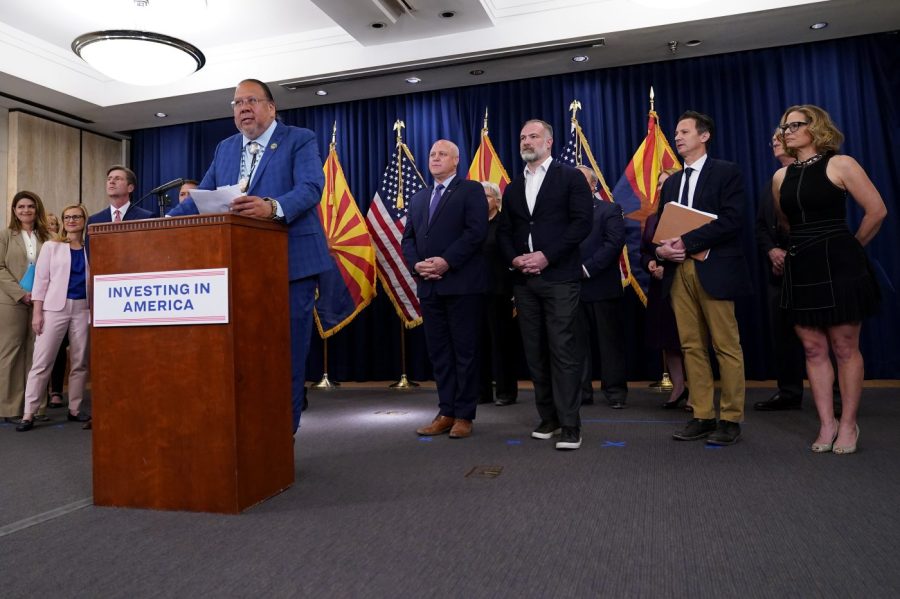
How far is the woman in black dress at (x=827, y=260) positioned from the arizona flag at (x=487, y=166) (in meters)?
3.44

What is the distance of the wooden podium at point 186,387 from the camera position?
1959 mm

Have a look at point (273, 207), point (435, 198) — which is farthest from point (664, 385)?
point (273, 207)

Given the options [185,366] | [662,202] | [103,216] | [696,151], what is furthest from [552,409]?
[103,216]

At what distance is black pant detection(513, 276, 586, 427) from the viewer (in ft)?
9.30

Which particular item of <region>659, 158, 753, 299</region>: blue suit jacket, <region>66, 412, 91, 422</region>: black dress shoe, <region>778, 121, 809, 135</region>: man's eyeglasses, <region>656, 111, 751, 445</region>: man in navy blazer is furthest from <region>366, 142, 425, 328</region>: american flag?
<region>778, 121, 809, 135</region>: man's eyeglasses

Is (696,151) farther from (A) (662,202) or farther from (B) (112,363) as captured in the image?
(B) (112,363)

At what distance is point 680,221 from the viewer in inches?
113

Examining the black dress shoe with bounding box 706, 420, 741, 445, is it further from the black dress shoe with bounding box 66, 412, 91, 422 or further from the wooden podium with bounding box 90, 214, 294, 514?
the black dress shoe with bounding box 66, 412, 91, 422

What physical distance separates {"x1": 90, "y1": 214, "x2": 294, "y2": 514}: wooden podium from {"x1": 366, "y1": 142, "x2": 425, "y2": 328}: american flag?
3.35 m

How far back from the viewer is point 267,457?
Answer: 213cm

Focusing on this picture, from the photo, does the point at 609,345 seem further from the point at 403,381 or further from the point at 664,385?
the point at 403,381

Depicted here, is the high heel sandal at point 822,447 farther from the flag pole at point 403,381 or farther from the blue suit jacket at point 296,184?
the flag pole at point 403,381

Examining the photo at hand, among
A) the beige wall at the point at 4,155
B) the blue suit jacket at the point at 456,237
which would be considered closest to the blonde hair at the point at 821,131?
the blue suit jacket at the point at 456,237

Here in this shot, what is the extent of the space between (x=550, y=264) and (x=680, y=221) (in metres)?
0.62
